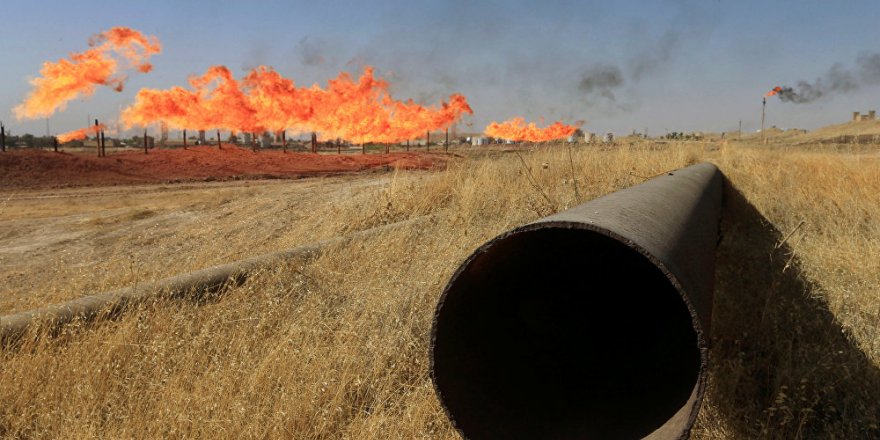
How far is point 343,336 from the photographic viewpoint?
13.4ft

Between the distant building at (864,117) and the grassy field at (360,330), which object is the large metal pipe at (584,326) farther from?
the distant building at (864,117)

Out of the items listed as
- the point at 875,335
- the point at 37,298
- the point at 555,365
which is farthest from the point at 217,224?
the point at 875,335

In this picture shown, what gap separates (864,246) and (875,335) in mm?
2910

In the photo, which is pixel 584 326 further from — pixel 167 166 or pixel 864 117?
pixel 864 117

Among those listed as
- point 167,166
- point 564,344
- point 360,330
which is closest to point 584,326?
point 564,344

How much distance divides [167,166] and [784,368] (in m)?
22.4

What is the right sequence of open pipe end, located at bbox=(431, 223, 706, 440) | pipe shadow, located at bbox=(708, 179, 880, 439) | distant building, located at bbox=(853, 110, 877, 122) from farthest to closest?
distant building, located at bbox=(853, 110, 877, 122)
pipe shadow, located at bbox=(708, 179, 880, 439)
open pipe end, located at bbox=(431, 223, 706, 440)

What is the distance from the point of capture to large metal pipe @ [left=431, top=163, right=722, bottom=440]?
192 centimetres

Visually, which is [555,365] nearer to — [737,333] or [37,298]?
[737,333]

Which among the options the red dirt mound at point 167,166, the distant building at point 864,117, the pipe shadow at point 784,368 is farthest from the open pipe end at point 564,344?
the distant building at point 864,117

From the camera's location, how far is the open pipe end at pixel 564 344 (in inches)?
82.0

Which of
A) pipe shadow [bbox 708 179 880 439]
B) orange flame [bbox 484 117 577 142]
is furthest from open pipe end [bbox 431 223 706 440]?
orange flame [bbox 484 117 577 142]

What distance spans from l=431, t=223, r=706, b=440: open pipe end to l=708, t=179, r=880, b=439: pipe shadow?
2.11ft

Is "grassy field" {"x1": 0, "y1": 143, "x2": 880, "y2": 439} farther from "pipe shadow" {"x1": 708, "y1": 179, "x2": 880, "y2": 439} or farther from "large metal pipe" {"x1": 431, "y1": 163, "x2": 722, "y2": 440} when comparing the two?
"large metal pipe" {"x1": 431, "y1": 163, "x2": 722, "y2": 440}
